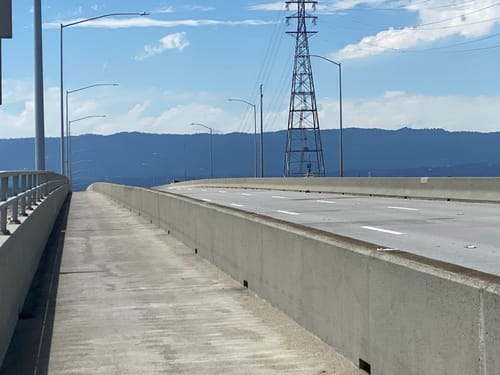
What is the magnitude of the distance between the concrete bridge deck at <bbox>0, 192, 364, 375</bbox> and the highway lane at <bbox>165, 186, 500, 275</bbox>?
98.1 inches

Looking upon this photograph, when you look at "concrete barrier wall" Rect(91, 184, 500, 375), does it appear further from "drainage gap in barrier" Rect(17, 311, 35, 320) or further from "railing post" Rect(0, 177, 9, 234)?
"railing post" Rect(0, 177, 9, 234)

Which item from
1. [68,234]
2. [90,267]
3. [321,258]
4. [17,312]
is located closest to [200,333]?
[321,258]

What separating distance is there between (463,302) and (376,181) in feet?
98.7

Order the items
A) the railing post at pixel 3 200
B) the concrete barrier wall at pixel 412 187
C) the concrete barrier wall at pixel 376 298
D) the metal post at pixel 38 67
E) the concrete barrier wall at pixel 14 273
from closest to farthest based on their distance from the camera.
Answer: the concrete barrier wall at pixel 376 298 → the concrete barrier wall at pixel 14 273 → the railing post at pixel 3 200 → the concrete barrier wall at pixel 412 187 → the metal post at pixel 38 67

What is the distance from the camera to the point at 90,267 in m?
14.3

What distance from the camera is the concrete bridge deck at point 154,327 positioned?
7.06 metres

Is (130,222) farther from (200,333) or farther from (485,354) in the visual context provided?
(485,354)

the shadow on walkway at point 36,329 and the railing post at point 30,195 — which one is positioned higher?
the railing post at point 30,195

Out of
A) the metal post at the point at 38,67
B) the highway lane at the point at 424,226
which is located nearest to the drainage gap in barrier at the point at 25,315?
the highway lane at the point at 424,226

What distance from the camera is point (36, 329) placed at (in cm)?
884

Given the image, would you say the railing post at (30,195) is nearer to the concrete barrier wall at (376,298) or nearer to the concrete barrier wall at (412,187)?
the concrete barrier wall at (376,298)

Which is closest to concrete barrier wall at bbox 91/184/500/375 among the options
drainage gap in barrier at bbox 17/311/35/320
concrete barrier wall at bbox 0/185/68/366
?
drainage gap in barrier at bbox 17/311/35/320

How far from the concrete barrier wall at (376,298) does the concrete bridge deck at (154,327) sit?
10.6 inches

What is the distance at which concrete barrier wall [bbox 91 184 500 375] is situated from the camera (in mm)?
4559
